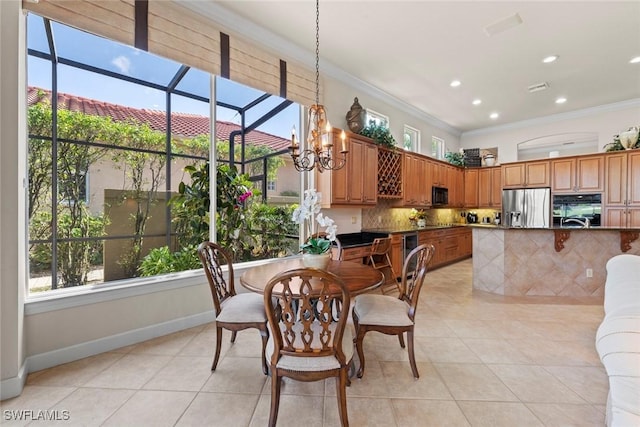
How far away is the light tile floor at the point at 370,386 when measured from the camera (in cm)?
164

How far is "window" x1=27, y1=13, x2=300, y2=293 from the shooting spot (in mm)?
2277

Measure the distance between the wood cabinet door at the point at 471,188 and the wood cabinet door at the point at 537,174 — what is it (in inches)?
43.1

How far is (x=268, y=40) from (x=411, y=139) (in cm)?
389

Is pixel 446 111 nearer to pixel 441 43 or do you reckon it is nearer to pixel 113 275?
pixel 441 43

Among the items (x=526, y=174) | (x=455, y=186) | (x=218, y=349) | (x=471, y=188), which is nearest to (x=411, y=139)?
(x=455, y=186)

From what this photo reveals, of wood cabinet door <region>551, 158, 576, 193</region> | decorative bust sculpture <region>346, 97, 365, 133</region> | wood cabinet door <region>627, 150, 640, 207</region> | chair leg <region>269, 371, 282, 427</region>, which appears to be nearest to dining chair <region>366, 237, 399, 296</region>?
decorative bust sculpture <region>346, 97, 365, 133</region>

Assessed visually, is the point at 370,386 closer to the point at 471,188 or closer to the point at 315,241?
the point at 315,241

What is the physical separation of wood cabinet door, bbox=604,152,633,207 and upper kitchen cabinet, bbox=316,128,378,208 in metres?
4.76

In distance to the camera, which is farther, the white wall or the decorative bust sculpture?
the white wall

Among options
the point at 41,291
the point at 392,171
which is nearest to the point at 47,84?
the point at 41,291

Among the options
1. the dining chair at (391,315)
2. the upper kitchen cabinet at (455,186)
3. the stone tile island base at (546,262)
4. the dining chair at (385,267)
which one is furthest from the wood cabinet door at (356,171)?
the upper kitchen cabinet at (455,186)

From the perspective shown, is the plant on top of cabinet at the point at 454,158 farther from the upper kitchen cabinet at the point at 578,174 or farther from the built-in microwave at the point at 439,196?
the upper kitchen cabinet at the point at 578,174

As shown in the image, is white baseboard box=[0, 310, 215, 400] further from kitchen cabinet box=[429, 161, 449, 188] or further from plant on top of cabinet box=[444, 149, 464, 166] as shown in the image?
plant on top of cabinet box=[444, 149, 464, 166]

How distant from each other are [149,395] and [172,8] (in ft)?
10.8
